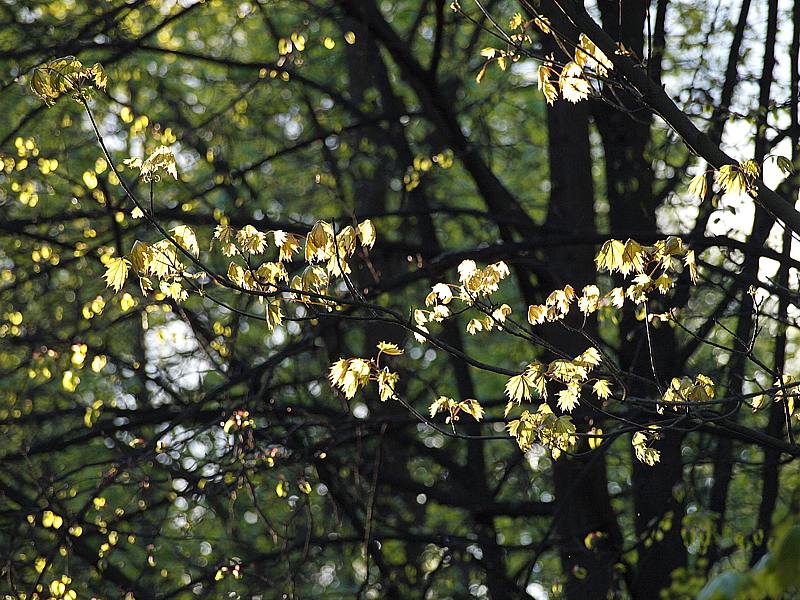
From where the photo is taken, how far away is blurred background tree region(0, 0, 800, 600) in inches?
228

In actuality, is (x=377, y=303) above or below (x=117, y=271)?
above

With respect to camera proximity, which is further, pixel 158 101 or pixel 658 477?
pixel 158 101

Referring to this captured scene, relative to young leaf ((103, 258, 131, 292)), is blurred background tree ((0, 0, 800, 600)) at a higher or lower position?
higher

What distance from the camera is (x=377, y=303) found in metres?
7.10

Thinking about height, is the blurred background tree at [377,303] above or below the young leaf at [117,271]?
above

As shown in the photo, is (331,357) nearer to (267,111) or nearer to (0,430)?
(0,430)

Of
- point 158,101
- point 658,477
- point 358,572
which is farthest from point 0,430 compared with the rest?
point 358,572

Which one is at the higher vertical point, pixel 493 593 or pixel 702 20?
pixel 702 20

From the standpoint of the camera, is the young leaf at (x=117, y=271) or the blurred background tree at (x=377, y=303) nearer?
the young leaf at (x=117, y=271)

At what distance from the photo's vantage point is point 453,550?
718 centimetres

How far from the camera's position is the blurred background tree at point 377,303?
19.0 ft

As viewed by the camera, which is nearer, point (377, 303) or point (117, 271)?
point (117, 271)

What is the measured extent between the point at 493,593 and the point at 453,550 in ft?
1.74

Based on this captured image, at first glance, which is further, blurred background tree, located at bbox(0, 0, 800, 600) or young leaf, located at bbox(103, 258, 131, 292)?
blurred background tree, located at bbox(0, 0, 800, 600)
